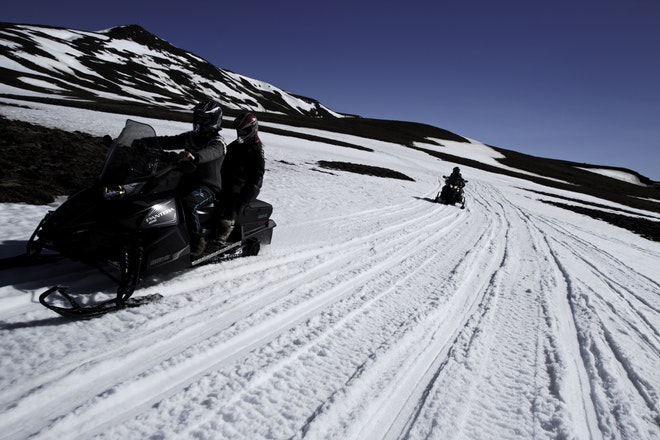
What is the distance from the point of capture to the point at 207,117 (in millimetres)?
4578

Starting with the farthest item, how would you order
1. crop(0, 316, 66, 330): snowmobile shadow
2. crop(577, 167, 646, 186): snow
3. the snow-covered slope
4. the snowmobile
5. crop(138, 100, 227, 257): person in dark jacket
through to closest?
1. crop(577, 167, 646, 186): snow
2. the snow-covered slope
3. the snowmobile
4. crop(138, 100, 227, 257): person in dark jacket
5. crop(0, 316, 66, 330): snowmobile shadow

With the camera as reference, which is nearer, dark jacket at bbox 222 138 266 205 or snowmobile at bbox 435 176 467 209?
dark jacket at bbox 222 138 266 205

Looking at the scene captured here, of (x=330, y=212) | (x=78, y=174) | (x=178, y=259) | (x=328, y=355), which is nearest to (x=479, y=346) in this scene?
(x=328, y=355)

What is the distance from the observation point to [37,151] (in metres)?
9.59

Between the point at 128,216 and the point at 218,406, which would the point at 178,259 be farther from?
the point at 218,406

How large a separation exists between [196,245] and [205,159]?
3.40 feet

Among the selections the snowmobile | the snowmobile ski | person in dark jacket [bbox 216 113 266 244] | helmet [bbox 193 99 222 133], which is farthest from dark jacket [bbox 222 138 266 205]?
the snowmobile

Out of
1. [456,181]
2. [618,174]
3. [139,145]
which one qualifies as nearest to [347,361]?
[139,145]

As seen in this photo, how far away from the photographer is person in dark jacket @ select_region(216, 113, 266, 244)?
4887 millimetres

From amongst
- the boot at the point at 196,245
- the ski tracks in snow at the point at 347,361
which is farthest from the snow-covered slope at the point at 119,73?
the ski tracks in snow at the point at 347,361

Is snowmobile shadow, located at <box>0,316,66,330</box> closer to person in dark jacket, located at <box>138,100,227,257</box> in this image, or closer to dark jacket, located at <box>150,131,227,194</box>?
person in dark jacket, located at <box>138,100,227,257</box>

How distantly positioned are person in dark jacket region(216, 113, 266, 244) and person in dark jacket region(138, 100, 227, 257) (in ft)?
0.76

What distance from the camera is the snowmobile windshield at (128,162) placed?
3.83 metres

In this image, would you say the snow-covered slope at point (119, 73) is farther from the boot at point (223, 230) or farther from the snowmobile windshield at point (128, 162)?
the boot at point (223, 230)
